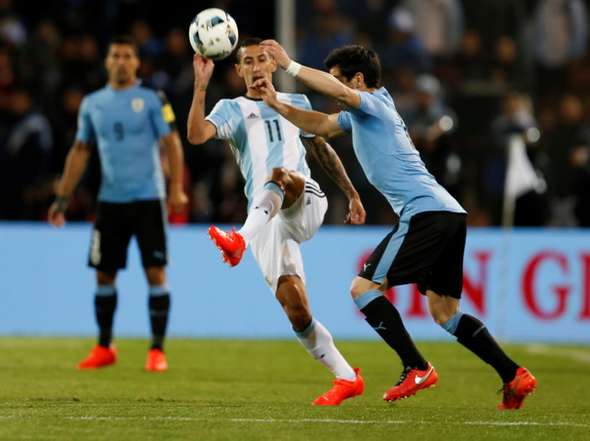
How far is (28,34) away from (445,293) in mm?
10854

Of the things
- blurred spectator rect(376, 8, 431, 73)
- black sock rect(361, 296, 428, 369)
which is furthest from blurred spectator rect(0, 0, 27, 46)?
black sock rect(361, 296, 428, 369)

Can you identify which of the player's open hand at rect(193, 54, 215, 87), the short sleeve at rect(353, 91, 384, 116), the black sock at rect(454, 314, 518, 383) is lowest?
the black sock at rect(454, 314, 518, 383)

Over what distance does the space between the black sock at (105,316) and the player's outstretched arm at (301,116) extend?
3631 mm

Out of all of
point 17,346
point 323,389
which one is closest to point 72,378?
point 323,389

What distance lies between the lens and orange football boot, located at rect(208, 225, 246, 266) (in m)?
7.53

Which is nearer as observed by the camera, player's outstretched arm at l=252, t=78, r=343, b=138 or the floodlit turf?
the floodlit turf

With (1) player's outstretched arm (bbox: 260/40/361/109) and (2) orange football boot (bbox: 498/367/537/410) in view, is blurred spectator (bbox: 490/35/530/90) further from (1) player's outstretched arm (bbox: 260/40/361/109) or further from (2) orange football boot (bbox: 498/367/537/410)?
(1) player's outstretched arm (bbox: 260/40/361/109)

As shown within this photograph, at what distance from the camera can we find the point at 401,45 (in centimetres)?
1519

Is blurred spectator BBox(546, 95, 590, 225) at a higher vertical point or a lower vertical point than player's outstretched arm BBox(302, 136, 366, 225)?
lower

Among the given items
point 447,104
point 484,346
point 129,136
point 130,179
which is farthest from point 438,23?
point 484,346

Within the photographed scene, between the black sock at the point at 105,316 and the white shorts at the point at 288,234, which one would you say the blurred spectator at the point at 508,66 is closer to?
the black sock at the point at 105,316

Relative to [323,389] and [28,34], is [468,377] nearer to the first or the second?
[323,389]

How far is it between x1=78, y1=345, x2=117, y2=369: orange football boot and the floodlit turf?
12 centimetres

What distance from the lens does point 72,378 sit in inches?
372
